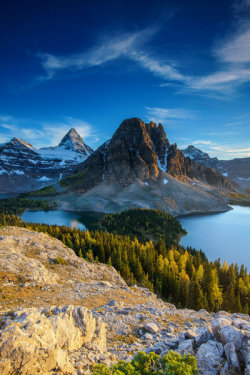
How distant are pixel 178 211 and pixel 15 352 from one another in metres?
159

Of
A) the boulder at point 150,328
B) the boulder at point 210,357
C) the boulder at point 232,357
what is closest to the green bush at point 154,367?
the boulder at point 210,357

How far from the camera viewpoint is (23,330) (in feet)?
27.4

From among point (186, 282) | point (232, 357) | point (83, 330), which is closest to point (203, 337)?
point (232, 357)

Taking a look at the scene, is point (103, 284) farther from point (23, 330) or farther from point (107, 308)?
point (23, 330)

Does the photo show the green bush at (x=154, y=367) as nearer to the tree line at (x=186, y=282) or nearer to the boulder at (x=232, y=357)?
the boulder at (x=232, y=357)

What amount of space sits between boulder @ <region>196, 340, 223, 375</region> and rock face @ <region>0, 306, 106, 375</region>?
5343 millimetres

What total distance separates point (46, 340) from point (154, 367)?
195 inches

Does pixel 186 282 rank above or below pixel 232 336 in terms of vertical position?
below

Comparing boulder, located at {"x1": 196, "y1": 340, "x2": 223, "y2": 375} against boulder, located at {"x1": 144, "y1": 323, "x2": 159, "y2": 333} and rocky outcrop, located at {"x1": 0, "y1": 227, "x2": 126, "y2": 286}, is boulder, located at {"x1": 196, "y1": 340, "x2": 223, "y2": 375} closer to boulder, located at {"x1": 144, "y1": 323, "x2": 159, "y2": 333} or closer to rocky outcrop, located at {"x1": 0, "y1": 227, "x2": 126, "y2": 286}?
boulder, located at {"x1": 144, "y1": 323, "x2": 159, "y2": 333}

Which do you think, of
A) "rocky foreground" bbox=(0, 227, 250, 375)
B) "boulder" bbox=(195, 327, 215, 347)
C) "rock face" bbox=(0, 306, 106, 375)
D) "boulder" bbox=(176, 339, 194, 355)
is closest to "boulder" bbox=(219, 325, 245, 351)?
"rocky foreground" bbox=(0, 227, 250, 375)

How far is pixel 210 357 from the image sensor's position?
9.46m

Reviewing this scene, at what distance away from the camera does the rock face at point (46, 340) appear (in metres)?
7.11

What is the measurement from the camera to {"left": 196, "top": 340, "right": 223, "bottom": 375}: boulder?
29.4 feet

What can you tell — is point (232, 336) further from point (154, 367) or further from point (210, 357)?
point (154, 367)
